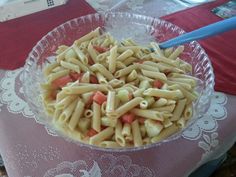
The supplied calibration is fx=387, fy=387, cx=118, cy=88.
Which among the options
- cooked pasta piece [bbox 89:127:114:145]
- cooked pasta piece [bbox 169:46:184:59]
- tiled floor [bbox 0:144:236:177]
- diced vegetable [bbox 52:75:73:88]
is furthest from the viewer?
tiled floor [bbox 0:144:236:177]

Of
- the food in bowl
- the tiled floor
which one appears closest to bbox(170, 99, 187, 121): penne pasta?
the food in bowl

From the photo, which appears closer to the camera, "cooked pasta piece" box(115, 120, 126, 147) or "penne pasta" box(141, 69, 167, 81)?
"cooked pasta piece" box(115, 120, 126, 147)

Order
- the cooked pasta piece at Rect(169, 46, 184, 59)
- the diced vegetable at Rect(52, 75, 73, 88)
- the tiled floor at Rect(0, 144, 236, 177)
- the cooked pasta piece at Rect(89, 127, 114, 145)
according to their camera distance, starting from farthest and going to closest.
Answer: the tiled floor at Rect(0, 144, 236, 177), the cooked pasta piece at Rect(169, 46, 184, 59), the diced vegetable at Rect(52, 75, 73, 88), the cooked pasta piece at Rect(89, 127, 114, 145)

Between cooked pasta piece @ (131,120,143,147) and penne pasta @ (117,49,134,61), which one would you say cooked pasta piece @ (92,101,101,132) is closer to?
cooked pasta piece @ (131,120,143,147)

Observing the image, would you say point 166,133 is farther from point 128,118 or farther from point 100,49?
point 100,49

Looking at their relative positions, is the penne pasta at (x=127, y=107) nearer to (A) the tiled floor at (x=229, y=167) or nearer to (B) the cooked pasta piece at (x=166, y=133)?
(B) the cooked pasta piece at (x=166, y=133)

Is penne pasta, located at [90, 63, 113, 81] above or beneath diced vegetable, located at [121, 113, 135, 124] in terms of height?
above

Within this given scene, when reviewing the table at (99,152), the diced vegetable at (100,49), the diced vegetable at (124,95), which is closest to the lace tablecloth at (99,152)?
the table at (99,152)

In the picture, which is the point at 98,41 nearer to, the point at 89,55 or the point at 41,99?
the point at 89,55
